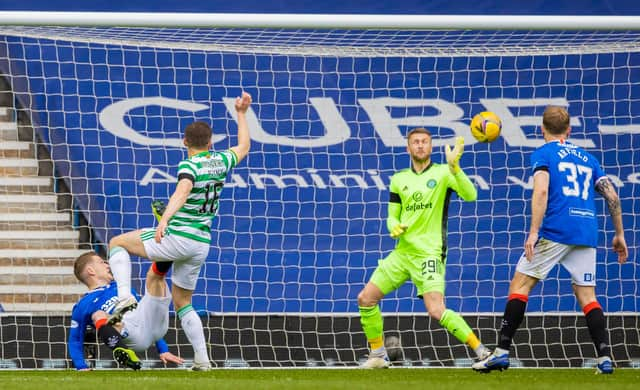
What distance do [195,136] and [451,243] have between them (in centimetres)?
373

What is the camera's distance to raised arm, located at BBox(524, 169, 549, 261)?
673 cm

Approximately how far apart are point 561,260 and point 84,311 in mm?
3259

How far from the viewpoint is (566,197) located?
275 inches

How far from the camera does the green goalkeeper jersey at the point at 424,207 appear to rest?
7434 mm

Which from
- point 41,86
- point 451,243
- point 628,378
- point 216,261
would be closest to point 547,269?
point 628,378

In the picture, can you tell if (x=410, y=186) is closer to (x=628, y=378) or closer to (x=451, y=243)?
(x=628, y=378)

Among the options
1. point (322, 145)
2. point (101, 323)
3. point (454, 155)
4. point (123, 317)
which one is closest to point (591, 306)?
point (454, 155)

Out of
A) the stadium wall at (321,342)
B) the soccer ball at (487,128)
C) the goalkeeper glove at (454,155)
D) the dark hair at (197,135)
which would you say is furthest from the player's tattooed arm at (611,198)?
the dark hair at (197,135)

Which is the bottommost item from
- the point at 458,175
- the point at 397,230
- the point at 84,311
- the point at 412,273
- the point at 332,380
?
the point at 332,380

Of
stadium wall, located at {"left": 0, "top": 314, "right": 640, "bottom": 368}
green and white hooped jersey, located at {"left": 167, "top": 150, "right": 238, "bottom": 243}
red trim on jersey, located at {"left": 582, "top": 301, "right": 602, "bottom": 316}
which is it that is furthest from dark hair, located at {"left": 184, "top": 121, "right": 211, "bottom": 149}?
red trim on jersey, located at {"left": 582, "top": 301, "right": 602, "bottom": 316}

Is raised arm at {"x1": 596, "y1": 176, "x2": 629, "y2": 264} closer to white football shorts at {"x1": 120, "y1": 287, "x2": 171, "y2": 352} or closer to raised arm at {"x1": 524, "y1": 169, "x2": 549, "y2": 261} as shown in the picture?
raised arm at {"x1": 524, "y1": 169, "x2": 549, "y2": 261}

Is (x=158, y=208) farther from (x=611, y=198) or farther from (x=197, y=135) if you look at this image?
(x=611, y=198)

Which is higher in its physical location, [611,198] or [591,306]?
[611,198]

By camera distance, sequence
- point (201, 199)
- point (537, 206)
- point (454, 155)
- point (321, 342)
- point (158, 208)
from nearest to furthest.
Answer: point (537, 206), point (454, 155), point (201, 199), point (158, 208), point (321, 342)
